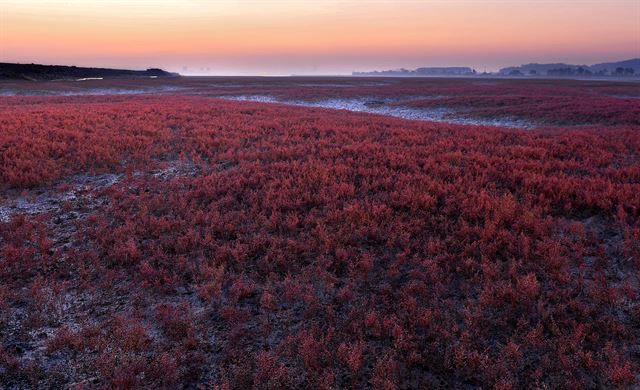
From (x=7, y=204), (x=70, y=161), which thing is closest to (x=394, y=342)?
(x=7, y=204)

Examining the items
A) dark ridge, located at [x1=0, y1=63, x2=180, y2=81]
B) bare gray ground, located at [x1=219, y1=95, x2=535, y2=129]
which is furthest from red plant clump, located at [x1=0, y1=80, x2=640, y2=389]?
dark ridge, located at [x1=0, y1=63, x2=180, y2=81]

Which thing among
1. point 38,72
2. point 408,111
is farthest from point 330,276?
point 38,72

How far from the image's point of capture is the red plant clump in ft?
17.2

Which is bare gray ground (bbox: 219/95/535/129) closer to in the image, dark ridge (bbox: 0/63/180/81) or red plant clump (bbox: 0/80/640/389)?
red plant clump (bbox: 0/80/640/389)

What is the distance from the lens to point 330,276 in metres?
7.03

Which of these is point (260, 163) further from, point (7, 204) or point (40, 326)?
point (40, 326)

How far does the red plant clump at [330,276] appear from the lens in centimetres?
523

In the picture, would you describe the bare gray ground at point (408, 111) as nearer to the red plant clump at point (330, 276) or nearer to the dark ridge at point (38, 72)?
the red plant clump at point (330, 276)

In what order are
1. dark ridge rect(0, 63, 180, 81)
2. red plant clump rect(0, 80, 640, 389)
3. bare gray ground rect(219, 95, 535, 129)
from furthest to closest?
dark ridge rect(0, 63, 180, 81)
bare gray ground rect(219, 95, 535, 129)
red plant clump rect(0, 80, 640, 389)

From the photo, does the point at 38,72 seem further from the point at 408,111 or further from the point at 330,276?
the point at 330,276

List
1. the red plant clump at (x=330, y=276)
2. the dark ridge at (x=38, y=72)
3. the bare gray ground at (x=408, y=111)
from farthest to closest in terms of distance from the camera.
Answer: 1. the dark ridge at (x=38, y=72)
2. the bare gray ground at (x=408, y=111)
3. the red plant clump at (x=330, y=276)

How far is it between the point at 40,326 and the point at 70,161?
9.73m

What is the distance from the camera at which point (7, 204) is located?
10.6m

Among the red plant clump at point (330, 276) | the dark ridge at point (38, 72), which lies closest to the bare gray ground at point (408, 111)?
the red plant clump at point (330, 276)
